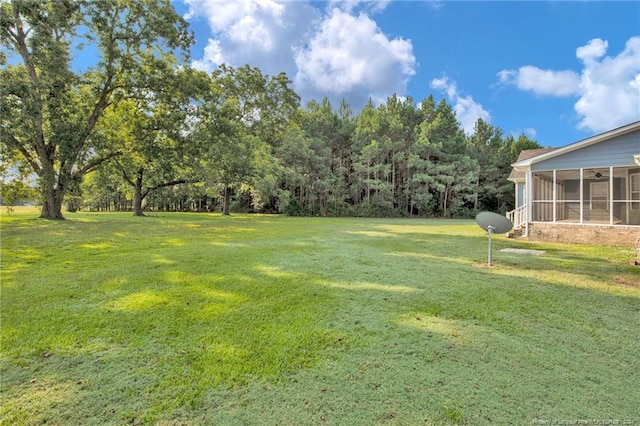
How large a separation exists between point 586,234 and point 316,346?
423 inches

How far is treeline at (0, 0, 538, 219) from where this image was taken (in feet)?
45.1

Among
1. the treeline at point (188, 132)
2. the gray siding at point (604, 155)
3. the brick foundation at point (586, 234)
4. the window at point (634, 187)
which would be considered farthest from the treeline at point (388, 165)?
the window at point (634, 187)

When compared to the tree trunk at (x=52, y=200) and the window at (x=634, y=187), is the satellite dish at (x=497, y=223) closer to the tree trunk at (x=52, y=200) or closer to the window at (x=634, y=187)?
the window at (x=634, y=187)

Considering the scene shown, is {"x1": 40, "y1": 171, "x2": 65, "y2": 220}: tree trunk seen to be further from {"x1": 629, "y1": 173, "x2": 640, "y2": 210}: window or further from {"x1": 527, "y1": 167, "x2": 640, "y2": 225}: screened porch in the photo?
{"x1": 629, "y1": 173, "x2": 640, "y2": 210}: window

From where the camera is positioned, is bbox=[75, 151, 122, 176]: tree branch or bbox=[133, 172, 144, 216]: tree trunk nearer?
bbox=[75, 151, 122, 176]: tree branch

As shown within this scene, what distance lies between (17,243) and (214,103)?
1329 cm

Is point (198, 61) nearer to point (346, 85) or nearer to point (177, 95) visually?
point (177, 95)

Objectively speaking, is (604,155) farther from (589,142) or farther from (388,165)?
(388,165)

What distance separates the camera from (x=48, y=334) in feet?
9.09

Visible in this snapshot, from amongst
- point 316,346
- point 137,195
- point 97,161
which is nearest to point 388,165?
point 137,195

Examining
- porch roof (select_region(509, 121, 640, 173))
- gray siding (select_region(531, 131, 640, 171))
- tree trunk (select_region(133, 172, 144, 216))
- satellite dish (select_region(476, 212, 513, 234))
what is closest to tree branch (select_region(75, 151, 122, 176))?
tree trunk (select_region(133, 172, 144, 216))

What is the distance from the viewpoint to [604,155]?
9.39 m

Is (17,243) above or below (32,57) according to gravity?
below

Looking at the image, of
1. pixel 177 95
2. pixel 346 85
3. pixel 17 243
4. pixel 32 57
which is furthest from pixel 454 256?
pixel 346 85
